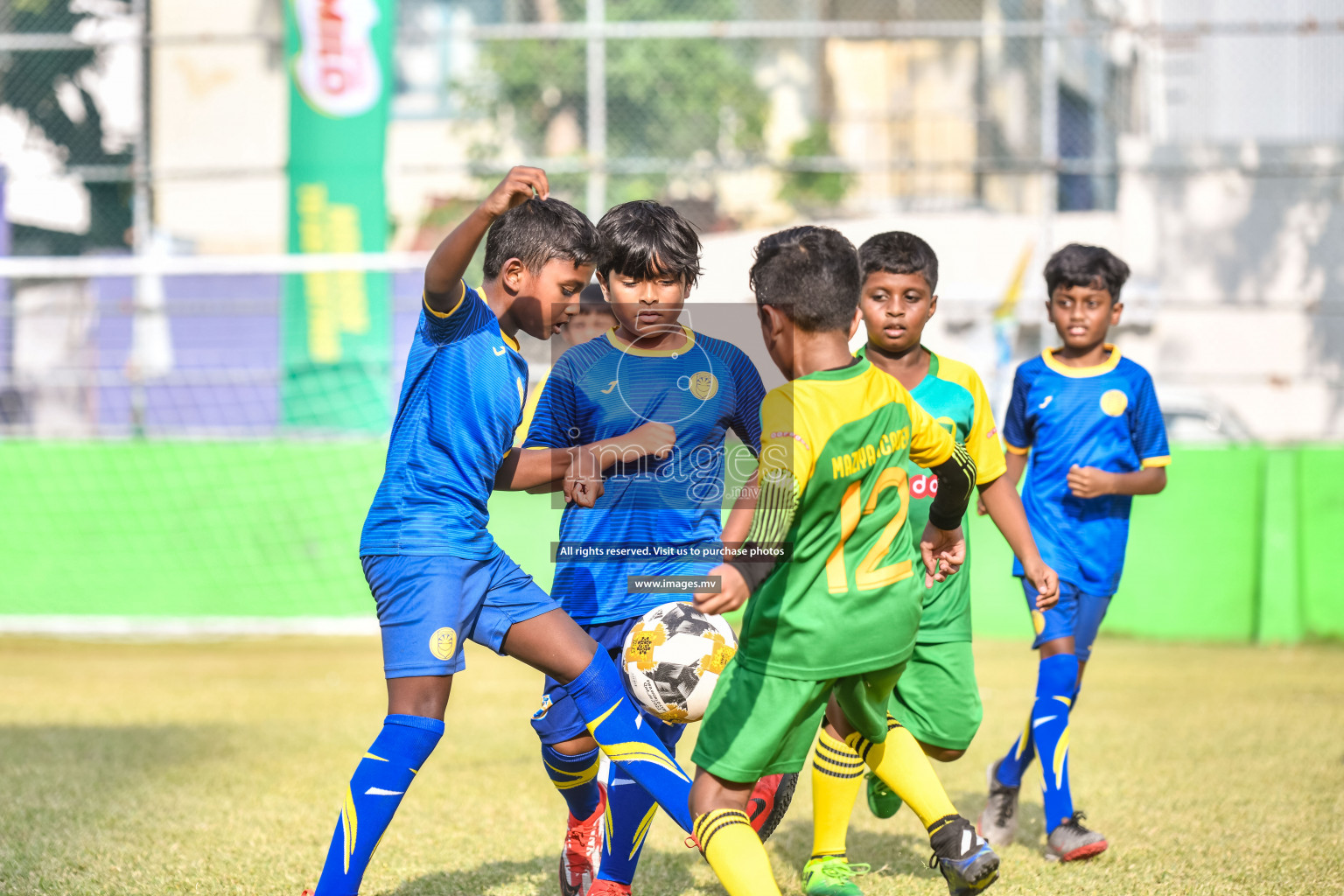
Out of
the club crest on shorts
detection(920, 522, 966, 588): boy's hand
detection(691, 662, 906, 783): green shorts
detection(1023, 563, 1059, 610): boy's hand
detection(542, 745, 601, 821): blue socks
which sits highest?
detection(920, 522, 966, 588): boy's hand

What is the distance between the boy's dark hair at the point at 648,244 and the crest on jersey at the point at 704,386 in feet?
0.89

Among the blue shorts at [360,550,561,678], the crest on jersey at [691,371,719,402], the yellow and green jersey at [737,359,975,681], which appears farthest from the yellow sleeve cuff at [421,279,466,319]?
the yellow and green jersey at [737,359,975,681]

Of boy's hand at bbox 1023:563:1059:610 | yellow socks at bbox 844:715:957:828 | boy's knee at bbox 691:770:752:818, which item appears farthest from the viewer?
boy's hand at bbox 1023:563:1059:610

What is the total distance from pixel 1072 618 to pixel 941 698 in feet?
3.10

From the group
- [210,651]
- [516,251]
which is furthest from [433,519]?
[210,651]

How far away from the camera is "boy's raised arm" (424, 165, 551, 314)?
3.22 metres

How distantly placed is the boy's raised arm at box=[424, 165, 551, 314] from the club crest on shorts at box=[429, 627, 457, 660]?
32.5 inches

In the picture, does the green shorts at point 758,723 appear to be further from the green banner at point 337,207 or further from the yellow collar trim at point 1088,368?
the green banner at point 337,207

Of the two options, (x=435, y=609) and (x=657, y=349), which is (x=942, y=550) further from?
(x=435, y=609)

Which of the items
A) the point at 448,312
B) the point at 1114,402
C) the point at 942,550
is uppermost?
the point at 448,312

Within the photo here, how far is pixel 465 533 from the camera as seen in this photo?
349cm

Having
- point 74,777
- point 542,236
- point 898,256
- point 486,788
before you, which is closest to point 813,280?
point 542,236

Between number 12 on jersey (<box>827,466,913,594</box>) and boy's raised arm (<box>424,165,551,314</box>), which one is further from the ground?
boy's raised arm (<box>424,165,551,314</box>)

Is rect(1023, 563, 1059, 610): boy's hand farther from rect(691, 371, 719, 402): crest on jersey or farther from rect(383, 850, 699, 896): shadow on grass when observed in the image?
rect(383, 850, 699, 896): shadow on grass
